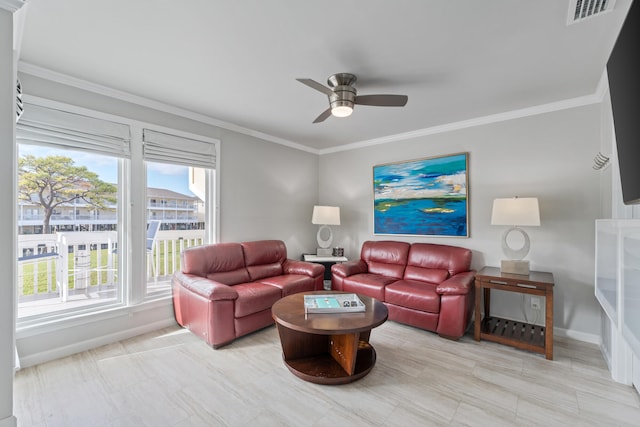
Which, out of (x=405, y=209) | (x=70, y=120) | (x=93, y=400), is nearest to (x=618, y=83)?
(x=405, y=209)

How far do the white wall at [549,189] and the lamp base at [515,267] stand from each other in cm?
43

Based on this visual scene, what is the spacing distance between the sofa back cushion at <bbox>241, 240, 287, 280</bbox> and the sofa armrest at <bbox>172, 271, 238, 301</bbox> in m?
0.82

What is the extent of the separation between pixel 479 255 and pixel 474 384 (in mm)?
1819

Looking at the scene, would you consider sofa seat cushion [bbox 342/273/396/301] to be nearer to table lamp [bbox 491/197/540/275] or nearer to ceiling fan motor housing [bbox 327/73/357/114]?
table lamp [bbox 491/197/540/275]

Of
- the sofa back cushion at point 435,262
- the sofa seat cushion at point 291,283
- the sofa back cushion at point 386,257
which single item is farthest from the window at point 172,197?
the sofa back cushion at point 435,262

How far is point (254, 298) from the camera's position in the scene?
2.96 metres

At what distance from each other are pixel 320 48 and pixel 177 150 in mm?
2168

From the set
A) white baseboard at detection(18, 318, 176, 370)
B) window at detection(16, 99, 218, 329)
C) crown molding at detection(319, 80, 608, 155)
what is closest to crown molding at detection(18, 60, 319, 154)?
window at detection(16, 99, 218, 329)

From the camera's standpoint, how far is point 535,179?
127 inches

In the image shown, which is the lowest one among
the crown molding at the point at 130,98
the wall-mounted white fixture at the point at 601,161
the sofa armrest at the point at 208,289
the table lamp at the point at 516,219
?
the sofa armrest at the point at 208,289

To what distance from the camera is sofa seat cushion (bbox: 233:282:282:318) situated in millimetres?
2844

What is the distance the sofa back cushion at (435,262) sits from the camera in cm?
346

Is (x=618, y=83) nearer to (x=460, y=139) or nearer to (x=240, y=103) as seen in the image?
(x=460, y=139)
